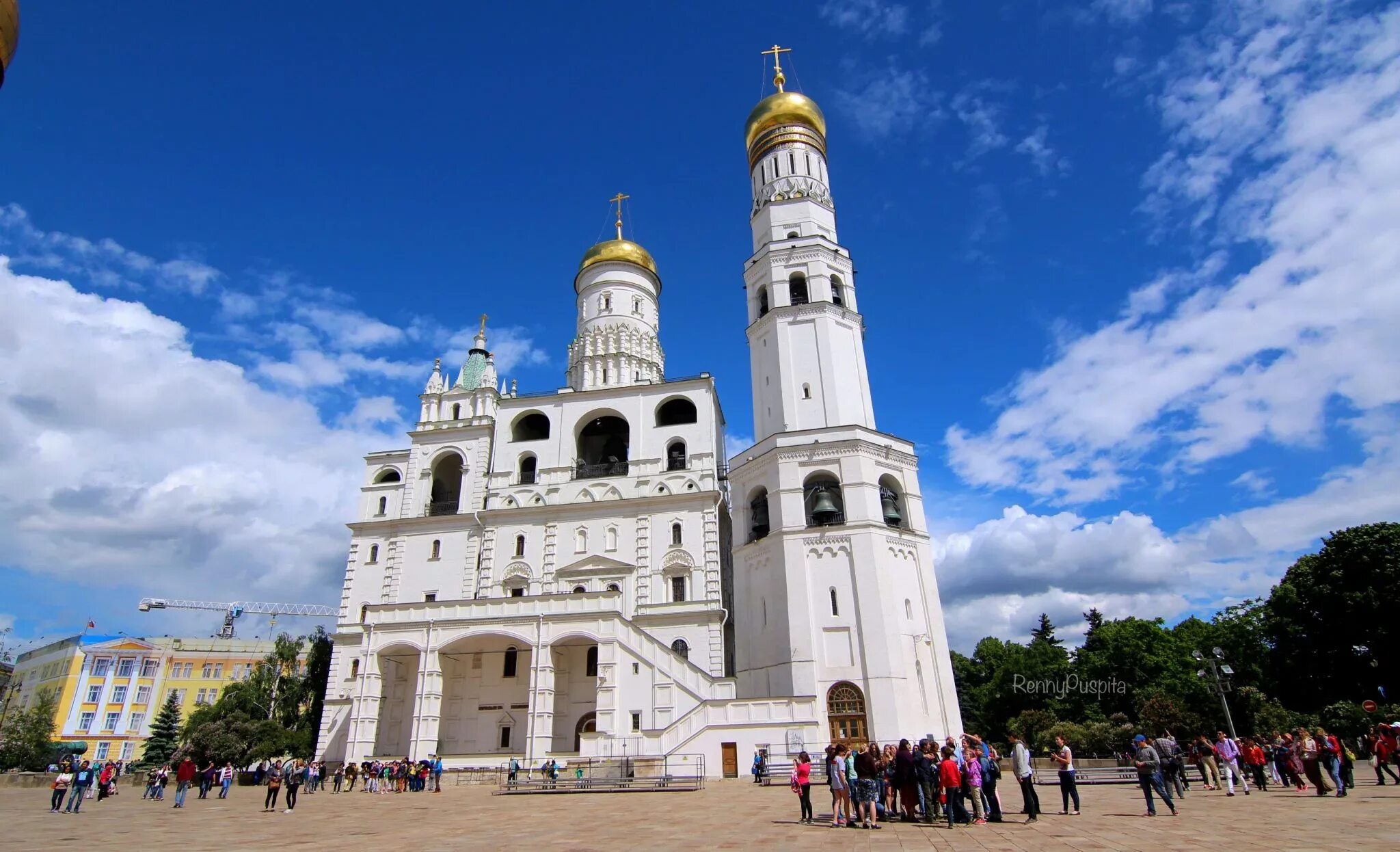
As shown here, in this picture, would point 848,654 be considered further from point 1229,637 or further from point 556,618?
point 1229,637

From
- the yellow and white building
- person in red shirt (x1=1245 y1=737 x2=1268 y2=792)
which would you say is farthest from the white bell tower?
the yellow and white building

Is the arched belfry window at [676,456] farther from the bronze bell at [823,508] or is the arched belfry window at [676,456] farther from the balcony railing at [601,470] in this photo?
the bronze bell at [823,508]

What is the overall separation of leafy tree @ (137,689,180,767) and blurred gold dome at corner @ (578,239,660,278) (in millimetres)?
36067

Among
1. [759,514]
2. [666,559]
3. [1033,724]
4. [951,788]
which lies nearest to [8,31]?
[951,788]

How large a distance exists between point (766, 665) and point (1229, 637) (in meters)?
31.0

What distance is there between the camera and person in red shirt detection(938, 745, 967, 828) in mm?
11461

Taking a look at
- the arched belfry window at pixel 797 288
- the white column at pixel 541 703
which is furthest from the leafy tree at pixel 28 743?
the arched belfry window at pixel 797 288

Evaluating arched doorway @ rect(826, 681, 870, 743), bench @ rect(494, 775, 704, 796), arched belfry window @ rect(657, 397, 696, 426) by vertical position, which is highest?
arched belfry window @ rect(657, 397, 696, 426)

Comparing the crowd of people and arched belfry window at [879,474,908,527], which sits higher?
arched belfry window at [879,474,908,527]

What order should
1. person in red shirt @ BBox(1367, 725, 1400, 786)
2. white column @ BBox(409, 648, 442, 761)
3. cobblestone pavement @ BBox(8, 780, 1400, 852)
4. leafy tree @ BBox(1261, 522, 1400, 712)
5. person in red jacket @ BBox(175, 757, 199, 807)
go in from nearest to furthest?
cobblestone pavement @ BBox(8, 780, 1400, 852), person in red shirt @ BBox(1367, 725, 1400, 786), person in red jacket @ BBox(175, 757, 199, 807), white column @ BBox(409, 648, 442, 761), leafy tree @ BBox(1261, 522, 1400, 712)

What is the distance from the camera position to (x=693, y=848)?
9336mm

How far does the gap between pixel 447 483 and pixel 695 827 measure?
3215 cm

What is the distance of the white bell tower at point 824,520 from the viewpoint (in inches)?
1062

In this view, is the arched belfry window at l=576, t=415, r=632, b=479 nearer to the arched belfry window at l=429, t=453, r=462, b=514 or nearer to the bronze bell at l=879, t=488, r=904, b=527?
the arched belfry window at l=429, t=453, r=462, b=514
